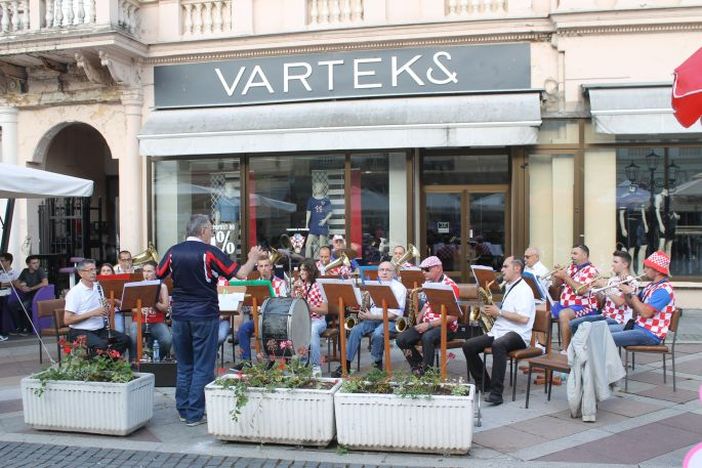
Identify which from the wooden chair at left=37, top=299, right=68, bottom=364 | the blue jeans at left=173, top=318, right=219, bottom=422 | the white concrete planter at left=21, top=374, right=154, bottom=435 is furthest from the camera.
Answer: the wooden chair at left=37, top=299, right=68, bottom=364

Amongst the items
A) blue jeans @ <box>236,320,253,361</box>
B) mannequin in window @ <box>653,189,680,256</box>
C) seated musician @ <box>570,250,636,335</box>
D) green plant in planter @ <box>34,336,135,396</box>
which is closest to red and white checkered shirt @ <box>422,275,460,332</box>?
seated musician @ <box>570,250,636,335</box>

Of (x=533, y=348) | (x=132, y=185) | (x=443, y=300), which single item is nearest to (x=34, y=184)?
(x=132, y=185)

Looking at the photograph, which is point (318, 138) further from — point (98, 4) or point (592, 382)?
point (592, 382)

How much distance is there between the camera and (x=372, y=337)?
7863mm

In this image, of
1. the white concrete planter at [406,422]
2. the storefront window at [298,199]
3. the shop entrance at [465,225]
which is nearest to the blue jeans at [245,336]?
the white concrete planter at [406,422]

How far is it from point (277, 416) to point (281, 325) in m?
1.52

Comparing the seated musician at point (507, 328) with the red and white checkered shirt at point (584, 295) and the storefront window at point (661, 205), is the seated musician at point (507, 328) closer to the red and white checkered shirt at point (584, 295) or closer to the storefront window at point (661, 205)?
the red and white checkered shirt at point (584, 295)

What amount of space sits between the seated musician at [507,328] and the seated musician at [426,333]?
0.39 metres

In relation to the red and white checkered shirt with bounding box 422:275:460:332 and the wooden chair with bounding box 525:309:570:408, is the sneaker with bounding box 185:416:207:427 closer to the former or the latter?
the red and white checkered shirt with bounding box 422:275:460:332

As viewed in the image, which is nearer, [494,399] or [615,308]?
[494,399]

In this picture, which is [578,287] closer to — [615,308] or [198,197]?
[615,308]

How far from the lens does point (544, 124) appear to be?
11797mm

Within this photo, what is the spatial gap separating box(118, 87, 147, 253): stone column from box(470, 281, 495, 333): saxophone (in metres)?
8.32

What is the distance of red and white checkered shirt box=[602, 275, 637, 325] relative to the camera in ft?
24.9
